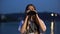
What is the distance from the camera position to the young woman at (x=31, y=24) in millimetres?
1004

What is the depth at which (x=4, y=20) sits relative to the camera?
128 centimetres

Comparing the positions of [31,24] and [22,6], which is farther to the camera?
[22,6]

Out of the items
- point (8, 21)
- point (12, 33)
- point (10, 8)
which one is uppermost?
point (10, 8)

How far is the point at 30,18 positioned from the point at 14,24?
0.93ft

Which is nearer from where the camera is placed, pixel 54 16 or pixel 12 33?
pixel 54 16

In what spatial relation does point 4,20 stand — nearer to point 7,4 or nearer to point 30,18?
point 7,4

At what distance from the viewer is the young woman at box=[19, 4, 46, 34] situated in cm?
100

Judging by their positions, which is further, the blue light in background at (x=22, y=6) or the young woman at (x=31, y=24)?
the blue light in background at (x=22, y=6)

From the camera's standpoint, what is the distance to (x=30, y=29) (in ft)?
3.31

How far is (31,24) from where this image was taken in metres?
Answer: 1.02

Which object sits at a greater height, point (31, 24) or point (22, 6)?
point (22, 6)

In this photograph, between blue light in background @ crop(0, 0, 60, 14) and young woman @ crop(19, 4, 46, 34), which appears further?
blue light in background @ crop(0, 0, 60, 14)

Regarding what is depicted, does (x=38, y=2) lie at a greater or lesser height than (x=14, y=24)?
greater

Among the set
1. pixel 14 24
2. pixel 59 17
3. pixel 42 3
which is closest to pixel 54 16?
pixel 59 17
